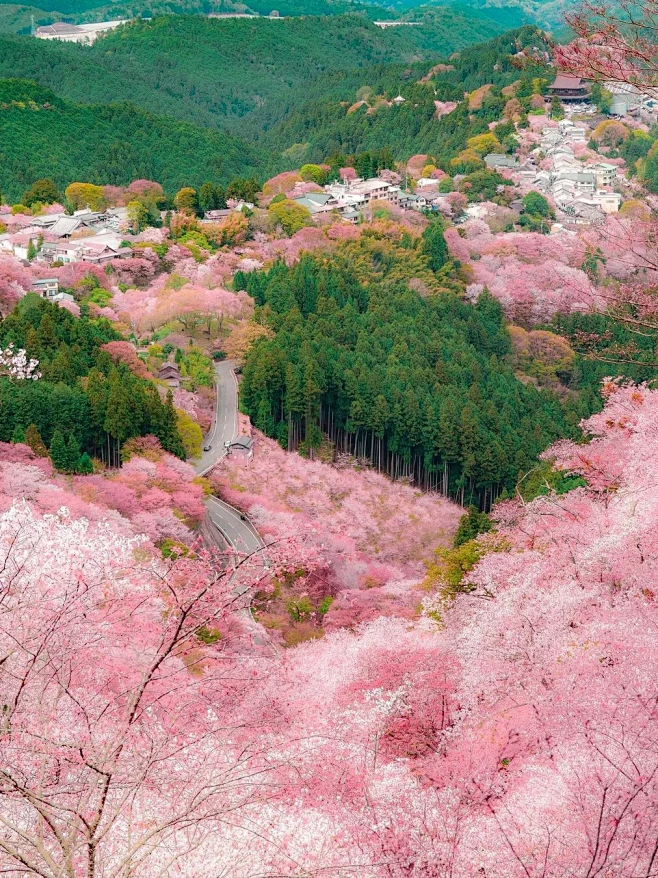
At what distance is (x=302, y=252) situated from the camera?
185 ft

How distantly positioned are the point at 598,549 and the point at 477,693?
3.27 meters

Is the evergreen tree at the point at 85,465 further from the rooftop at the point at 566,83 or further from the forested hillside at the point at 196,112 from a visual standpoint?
the rooftop at the point at 566,83

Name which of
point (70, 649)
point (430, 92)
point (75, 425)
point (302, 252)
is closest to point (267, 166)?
point (430, 92)

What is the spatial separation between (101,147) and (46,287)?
1756 inches

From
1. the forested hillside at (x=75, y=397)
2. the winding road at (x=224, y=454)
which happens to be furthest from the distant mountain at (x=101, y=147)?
the forested hillside at (x=75, y=397)

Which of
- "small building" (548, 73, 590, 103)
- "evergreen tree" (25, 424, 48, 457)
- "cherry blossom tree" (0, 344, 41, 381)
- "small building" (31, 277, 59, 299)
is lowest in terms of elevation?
"small building" (31, 277, 59, 299)

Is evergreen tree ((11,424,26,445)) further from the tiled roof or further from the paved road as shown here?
the tiled roof

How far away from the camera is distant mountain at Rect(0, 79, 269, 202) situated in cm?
8294

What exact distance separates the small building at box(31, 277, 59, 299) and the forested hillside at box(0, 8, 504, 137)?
67.2m

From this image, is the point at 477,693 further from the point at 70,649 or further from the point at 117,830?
the point at 70,649

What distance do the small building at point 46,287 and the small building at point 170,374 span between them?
8.11 meters

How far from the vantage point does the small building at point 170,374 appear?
43844mm

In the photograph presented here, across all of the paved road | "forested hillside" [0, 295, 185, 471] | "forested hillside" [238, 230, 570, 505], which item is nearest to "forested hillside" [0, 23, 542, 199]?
"forested hillside" [238, 230, 570, 505]

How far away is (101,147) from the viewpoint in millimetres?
89750
